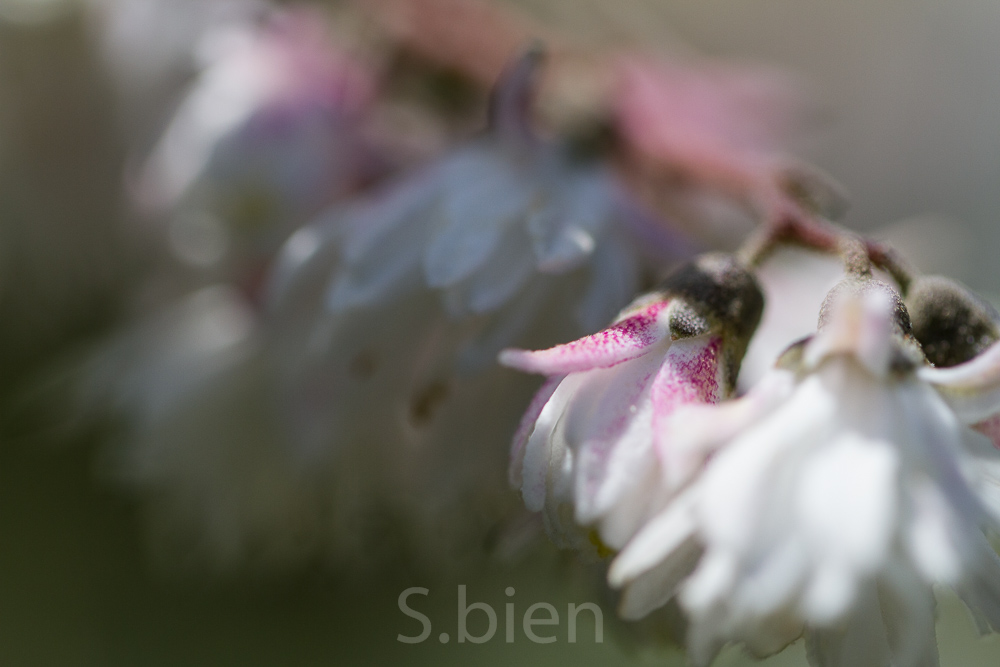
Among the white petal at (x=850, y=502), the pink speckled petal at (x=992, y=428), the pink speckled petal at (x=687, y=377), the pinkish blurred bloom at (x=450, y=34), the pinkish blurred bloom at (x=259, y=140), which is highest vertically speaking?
the pinkish blurred bloom at (x=450, y=34)

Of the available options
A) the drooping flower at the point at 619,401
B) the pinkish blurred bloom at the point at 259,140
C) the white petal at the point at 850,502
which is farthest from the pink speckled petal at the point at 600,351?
the pinkish blurred bloom at the point at 259,140

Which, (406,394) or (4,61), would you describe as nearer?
(406,394)

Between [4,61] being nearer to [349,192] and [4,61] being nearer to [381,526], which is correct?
[349,192]

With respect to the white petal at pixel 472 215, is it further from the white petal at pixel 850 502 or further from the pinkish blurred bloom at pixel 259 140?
the white petal at pixel 850 502

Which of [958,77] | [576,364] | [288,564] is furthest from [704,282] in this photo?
[958,77]

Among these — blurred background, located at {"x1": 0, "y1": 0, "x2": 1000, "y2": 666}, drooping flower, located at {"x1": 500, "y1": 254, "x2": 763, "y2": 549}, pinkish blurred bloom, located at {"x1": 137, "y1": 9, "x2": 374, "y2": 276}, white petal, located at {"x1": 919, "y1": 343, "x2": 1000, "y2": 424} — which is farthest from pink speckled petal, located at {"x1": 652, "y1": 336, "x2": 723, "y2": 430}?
pinkish blurred bloom, located at {"x1": 137, "y1": 9, "x2": 374, "y2": 276}

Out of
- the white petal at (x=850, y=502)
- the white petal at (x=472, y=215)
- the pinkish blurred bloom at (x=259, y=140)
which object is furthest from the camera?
the pinkish blurred bloom at (x=259, y=140)

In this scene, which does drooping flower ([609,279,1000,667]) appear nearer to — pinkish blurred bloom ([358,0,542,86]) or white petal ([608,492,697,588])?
white petal ([608,492,697,588])

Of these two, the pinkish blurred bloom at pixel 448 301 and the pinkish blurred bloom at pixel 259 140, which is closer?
the pinkish blurred bloom at pixel 448 301
